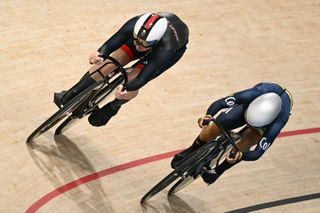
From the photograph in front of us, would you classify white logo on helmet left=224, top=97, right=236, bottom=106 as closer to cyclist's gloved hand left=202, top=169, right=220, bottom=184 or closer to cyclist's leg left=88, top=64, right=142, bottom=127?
cyclist's gloved hand left=202, top=169, right=220, bottom=184

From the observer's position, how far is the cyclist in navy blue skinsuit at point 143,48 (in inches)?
231

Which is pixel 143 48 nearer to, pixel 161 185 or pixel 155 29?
pixel 155 29

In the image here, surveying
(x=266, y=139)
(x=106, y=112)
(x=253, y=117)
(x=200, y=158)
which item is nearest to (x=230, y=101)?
(x=253, y=117)

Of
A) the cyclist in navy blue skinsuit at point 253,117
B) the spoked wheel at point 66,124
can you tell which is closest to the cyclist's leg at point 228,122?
the cyclist in navy blue skinsuit at point 253,117

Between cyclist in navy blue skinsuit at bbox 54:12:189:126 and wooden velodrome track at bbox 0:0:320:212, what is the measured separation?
818 mm

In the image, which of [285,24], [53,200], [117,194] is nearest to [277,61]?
[285,24]

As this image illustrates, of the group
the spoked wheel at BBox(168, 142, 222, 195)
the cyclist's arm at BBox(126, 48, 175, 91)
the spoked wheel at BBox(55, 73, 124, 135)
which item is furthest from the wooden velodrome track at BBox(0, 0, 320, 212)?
the cyclist's arm at BBox(126, 48, 175, 91)

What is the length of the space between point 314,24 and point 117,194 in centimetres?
451

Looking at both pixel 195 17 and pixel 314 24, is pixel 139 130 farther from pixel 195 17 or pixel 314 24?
pixel 314 24

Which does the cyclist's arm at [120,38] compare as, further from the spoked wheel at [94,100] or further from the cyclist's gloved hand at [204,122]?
the cyclist's gloved hand at [204,122]

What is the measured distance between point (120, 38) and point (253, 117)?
4.42 ft

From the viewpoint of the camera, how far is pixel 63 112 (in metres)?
6.50

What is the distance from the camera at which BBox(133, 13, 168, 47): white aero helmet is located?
5.80m

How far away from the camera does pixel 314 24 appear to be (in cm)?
978
